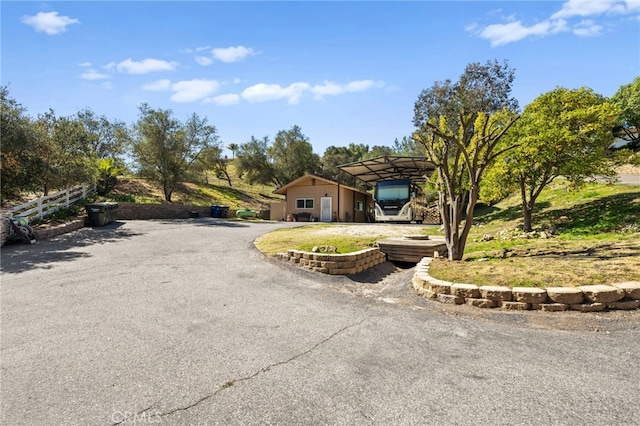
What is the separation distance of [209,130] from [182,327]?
23.8 meters

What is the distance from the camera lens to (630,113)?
80.4 ft

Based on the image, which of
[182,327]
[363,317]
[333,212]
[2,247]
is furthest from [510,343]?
[333,212]

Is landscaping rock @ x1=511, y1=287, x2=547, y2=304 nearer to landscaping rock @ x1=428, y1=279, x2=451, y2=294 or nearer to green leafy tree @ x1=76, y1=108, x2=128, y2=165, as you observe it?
landscaping rock @ x1=428, y1=279, x2=451, y2=294

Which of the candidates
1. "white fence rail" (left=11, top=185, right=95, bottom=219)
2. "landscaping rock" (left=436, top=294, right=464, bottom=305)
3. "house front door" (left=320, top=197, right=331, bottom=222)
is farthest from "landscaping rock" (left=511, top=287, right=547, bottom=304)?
"house front door" (left=320, top=197, right=331, bottom=222)

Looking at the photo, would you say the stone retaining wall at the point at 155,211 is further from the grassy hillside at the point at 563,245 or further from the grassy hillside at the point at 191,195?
the grassy hillside at the point at 563,245

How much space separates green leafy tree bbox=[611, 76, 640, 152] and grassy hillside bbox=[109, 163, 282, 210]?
32.1m

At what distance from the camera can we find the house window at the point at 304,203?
2605 cm

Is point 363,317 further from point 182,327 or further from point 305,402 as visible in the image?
point 182,327

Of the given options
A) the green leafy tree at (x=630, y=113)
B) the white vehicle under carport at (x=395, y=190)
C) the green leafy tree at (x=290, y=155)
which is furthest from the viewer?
the green leafy tree at (x=290, y=155)

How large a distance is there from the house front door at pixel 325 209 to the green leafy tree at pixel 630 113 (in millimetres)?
21743

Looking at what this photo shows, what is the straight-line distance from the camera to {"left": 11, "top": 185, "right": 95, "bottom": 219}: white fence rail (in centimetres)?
1193

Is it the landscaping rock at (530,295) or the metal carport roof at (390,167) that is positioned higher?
the metal carport roof at (390,167)

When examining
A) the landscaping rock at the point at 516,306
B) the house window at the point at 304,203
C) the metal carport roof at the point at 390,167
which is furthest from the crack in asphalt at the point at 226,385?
the house window at the point at 304,203

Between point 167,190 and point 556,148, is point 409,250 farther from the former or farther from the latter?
point 167,190
